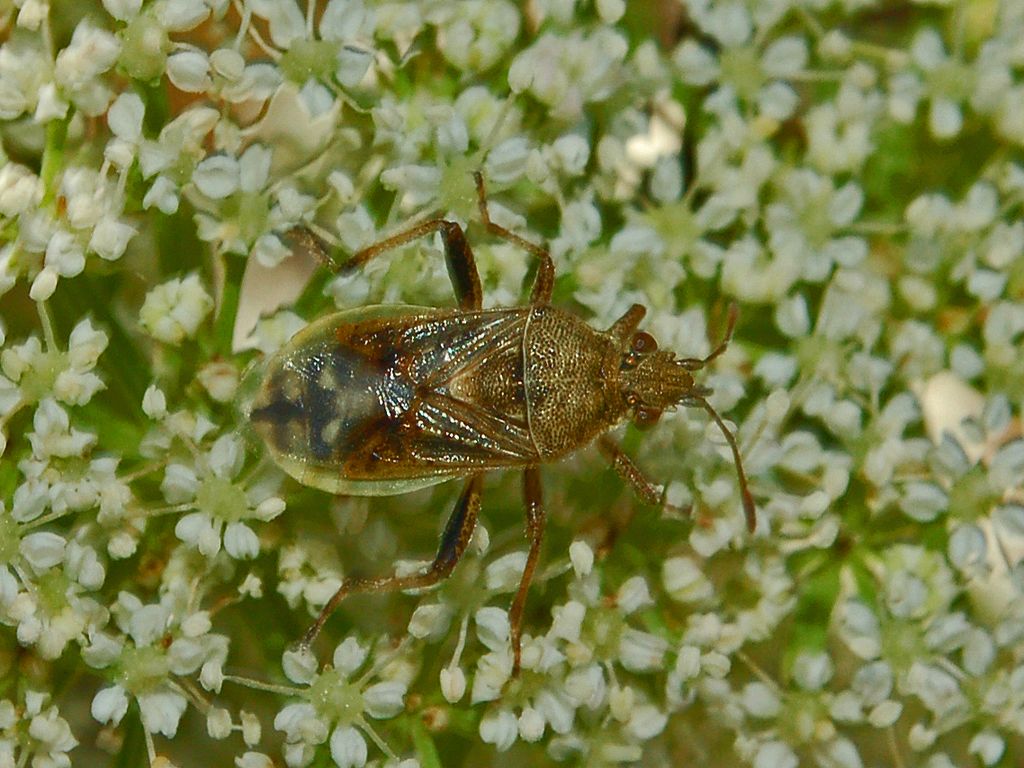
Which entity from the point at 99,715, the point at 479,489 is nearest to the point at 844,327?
the point at 479,489

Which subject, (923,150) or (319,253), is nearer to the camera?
(319,253)

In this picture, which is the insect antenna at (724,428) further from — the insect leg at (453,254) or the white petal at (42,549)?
the white petal at (42,549)

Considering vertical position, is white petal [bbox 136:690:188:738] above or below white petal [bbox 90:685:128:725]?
below

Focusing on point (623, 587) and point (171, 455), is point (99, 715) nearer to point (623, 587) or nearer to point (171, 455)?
point (171, 455)

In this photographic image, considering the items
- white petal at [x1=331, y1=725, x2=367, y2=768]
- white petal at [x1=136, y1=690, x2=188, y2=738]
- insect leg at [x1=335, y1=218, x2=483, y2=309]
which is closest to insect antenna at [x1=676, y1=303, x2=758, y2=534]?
insect leg at [x1=335, y1=218, x2=483, y2=309]

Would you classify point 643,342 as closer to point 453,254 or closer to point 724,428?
point 724,428

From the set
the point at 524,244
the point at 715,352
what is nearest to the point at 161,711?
the point at 524,244

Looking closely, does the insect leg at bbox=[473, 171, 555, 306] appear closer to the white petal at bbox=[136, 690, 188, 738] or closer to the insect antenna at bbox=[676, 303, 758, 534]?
the insect antenna at bbox=[676, 303, 758, 534]

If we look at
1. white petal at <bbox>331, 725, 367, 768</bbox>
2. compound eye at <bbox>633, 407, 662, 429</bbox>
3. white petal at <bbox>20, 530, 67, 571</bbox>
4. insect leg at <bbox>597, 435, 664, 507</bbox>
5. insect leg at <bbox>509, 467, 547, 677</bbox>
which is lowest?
white petal at <bbox>331, 725, 367, 768</bbox>
